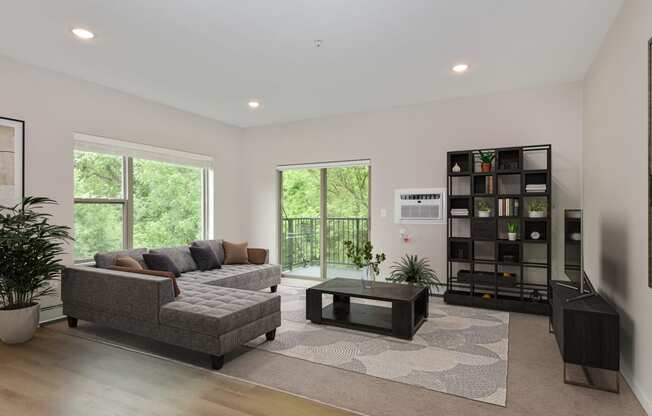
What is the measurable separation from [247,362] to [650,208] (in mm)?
2920

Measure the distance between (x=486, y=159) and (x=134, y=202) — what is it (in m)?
4.67

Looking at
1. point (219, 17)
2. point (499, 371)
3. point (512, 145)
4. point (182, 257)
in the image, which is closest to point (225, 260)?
point (182, 257)

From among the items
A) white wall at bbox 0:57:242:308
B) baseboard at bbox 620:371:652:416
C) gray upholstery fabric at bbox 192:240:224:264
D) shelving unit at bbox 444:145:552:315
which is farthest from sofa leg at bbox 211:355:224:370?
shelving unit at bbox 444:145:552:315

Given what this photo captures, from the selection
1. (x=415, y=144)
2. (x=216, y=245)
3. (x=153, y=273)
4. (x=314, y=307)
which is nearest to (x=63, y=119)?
(x=153, y=273)

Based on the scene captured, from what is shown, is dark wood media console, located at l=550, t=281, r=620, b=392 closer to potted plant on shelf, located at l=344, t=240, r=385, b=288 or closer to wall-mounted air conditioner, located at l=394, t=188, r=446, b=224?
potted plant on shelf, located at l=344, t=240, r=385, b=288

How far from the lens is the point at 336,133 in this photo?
579 cm

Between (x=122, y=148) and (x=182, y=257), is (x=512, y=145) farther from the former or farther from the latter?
(x=122, y=148)

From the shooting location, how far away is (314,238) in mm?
6191

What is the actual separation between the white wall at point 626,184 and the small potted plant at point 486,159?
1.12 meters

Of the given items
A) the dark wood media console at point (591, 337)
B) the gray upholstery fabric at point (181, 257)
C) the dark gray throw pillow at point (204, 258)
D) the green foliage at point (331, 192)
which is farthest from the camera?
the green foliage at point (331, 192)

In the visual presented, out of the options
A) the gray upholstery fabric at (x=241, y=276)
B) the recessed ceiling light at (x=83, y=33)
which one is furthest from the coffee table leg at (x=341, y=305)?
the recessed ceiling light at (x=83, y=33)

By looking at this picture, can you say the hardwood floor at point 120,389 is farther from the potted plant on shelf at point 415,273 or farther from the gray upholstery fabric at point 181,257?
the potted plant on shelf at point 415,273

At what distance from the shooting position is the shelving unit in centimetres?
425

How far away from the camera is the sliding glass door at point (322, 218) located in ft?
19.0
